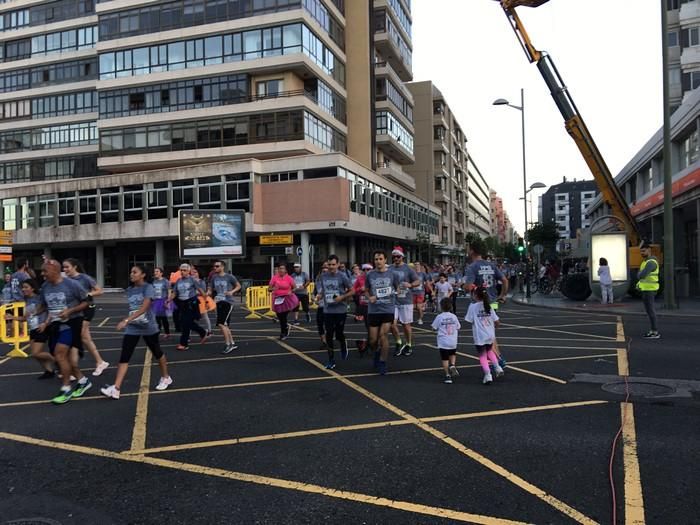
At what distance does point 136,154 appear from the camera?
3928 centimetres

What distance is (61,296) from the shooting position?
653cm

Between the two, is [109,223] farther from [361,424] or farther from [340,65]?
[361,424]

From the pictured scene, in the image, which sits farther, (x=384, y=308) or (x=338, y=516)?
(x=384, y=308)

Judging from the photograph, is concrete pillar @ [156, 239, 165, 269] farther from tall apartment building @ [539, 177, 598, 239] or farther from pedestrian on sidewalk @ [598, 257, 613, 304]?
tall apartment building @ [539, 177, 598, 239]

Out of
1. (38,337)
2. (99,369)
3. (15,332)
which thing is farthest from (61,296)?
(15,332)

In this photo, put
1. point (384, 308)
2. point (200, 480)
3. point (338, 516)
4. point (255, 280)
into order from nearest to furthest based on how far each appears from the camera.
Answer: point (338, 516), point (200, 480), point (384, 308), point (255, 280)

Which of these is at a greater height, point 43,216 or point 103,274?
point 43,216

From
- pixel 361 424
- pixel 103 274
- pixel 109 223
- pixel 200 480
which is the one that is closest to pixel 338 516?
pixel 200 480

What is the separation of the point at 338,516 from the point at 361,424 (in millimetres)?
1870

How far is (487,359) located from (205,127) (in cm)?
3431

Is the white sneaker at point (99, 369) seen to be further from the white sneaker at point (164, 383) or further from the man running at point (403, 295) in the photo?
the man running at point (403, 295)

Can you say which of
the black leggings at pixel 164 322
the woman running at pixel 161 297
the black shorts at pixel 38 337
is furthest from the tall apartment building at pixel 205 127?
the black shorts at pixel 38 337

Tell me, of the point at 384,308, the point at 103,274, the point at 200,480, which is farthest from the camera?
the point at 103,274

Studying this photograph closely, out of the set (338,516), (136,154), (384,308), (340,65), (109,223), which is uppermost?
(340,65)
